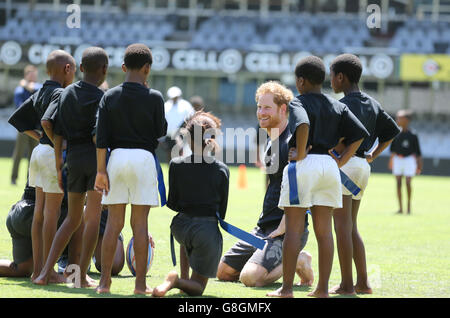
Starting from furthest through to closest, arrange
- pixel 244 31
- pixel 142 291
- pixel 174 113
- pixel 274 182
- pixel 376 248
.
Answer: pixel 244 31 → pixel 174 113 → pixel 376 248 → pixel 274 182 → pixel 142 291

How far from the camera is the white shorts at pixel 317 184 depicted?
6438 mm

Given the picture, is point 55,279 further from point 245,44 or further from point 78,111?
point 245,44

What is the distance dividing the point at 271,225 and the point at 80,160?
2003 mm

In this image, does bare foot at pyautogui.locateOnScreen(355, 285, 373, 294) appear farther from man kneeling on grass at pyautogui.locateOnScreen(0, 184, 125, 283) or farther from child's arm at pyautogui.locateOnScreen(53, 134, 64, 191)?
child's arm at pyautogui.locateOnScreen(53, 134, 64, 191)

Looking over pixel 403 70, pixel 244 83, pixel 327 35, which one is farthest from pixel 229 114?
pixel 403 70

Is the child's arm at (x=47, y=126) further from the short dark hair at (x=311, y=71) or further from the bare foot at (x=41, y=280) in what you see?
the short dark hair at (x=311, y=71)

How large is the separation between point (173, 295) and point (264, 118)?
187 centimetres

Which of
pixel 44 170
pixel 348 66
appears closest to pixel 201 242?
pixel 44 170

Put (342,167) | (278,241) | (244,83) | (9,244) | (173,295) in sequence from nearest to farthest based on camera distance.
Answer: (173,295) < (342,167) < (278,241) < (9,244) < (244,83)

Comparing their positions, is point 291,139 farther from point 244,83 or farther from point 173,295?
point 244,83

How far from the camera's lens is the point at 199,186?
21.2 ft

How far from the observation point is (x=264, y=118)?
7.38 m

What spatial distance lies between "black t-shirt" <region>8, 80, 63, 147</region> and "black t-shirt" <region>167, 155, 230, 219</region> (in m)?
1.28
